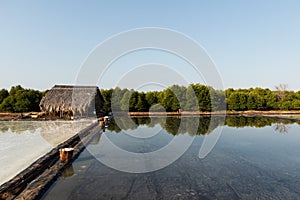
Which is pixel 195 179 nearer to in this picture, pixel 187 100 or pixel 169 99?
pixel 169 99

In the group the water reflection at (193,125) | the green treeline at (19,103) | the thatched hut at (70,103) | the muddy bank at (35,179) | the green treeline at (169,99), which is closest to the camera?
the muddy bank at (35,179)

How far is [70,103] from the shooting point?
16.6 m

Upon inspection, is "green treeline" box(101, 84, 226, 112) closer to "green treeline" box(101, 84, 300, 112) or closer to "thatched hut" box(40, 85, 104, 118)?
"green treeline" box(101, 84, 300, 112)

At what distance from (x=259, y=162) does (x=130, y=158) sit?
12.7ft

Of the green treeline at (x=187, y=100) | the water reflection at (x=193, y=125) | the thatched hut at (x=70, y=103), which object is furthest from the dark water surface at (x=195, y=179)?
the green treeline at (x=187, y=100)

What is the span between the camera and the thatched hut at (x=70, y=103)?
53.1ft

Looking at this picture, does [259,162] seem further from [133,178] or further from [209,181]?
[133,178]

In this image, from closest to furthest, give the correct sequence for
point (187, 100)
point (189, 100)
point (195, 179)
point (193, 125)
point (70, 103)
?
1. point (195, 179)
2. point (193, 125)
3. point (70, 103)
4. point (189, 100)
5. point (187, 100)

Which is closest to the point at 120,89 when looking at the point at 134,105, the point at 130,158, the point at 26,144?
the point at 134,105

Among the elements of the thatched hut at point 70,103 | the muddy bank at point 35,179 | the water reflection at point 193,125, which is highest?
the thatched hut at point 70,103

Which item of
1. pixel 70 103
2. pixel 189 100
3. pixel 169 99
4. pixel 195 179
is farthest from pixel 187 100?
pixel 195 179

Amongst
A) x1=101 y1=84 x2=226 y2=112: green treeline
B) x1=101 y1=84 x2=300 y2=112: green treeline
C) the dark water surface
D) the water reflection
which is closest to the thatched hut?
the water reflection

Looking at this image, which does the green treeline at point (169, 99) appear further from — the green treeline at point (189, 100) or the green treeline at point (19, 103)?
the green treeline at point (19, 103)

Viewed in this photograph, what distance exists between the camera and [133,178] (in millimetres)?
4602
